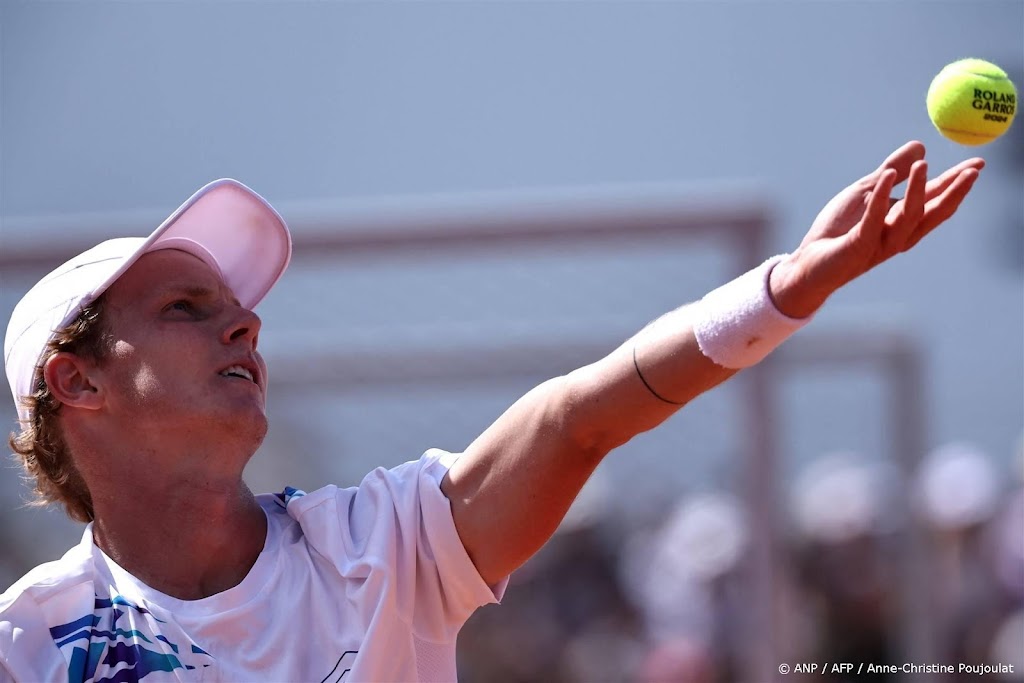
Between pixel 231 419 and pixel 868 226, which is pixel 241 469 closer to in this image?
pixel 231 419

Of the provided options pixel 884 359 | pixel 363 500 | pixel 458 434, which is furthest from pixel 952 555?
pixel 363 500

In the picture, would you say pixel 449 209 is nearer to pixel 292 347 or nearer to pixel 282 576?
pixel 292 347

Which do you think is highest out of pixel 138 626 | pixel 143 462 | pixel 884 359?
pixel 143 462

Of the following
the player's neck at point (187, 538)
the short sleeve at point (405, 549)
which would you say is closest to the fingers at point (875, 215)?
the short sleeve at point (405, 549)

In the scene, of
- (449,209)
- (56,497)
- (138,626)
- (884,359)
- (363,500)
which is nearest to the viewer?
(138,626)

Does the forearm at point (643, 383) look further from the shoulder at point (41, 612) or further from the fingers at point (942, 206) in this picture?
the shoulder at point (41, 612)

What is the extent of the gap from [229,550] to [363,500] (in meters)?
0.28

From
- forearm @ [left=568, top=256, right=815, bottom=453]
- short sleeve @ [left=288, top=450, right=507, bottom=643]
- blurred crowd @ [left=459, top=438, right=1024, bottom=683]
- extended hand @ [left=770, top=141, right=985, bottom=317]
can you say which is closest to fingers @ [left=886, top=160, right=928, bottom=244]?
extended hand @ [left=770, top=141, right=985, bottom=317]

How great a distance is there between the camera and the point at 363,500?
2.88 m

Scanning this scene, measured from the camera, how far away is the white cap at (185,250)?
2949 millimetres

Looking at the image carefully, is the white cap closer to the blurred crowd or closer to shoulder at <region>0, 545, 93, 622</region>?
shoulder at <region>0, 545, 93, 622</region>

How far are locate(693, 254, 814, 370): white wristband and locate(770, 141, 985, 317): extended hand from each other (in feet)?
0.07

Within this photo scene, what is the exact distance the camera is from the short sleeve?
273cm

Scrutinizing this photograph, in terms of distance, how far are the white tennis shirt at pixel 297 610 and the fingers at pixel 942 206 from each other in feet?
3.33
